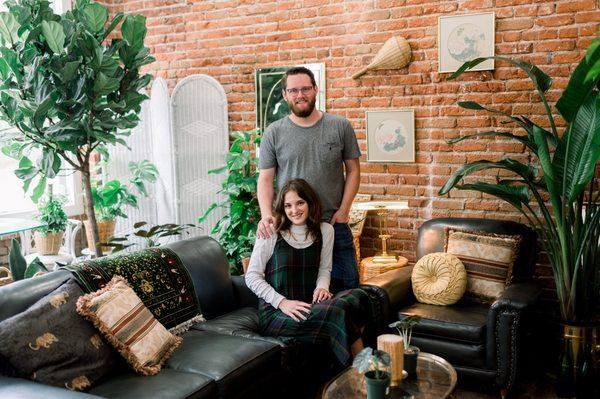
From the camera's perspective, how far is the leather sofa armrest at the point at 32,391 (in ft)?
6.50

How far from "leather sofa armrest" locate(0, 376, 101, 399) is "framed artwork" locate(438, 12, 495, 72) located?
3114 mm

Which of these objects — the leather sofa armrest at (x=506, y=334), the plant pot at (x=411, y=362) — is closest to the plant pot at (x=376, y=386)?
the plant pot at (x=411, y=362)

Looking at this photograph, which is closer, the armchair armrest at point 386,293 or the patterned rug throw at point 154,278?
the patterned rug throw at point 154,278

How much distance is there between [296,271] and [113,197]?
→ 232 cm

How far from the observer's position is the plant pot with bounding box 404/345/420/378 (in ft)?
8.07

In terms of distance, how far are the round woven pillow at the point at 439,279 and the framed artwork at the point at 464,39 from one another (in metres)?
1.32

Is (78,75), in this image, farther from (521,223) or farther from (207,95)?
(521,223)

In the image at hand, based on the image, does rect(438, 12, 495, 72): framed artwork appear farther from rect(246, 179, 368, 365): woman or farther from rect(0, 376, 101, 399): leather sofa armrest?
rect(0, 376, 101, 399): leather sofa armrest

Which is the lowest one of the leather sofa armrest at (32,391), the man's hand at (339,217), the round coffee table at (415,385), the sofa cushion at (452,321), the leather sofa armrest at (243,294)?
the sofa cushion at (452,321)

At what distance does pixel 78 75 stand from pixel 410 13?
2246mm

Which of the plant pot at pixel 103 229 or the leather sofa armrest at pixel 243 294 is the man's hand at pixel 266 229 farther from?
the plant pot at pixel 103 229

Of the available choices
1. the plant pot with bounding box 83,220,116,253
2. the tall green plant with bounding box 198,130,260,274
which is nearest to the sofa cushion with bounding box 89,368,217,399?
the tall green plant with bounding box 198,130,260,274

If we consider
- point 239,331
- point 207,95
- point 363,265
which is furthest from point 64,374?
point 207,95

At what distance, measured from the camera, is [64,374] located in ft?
7.52
